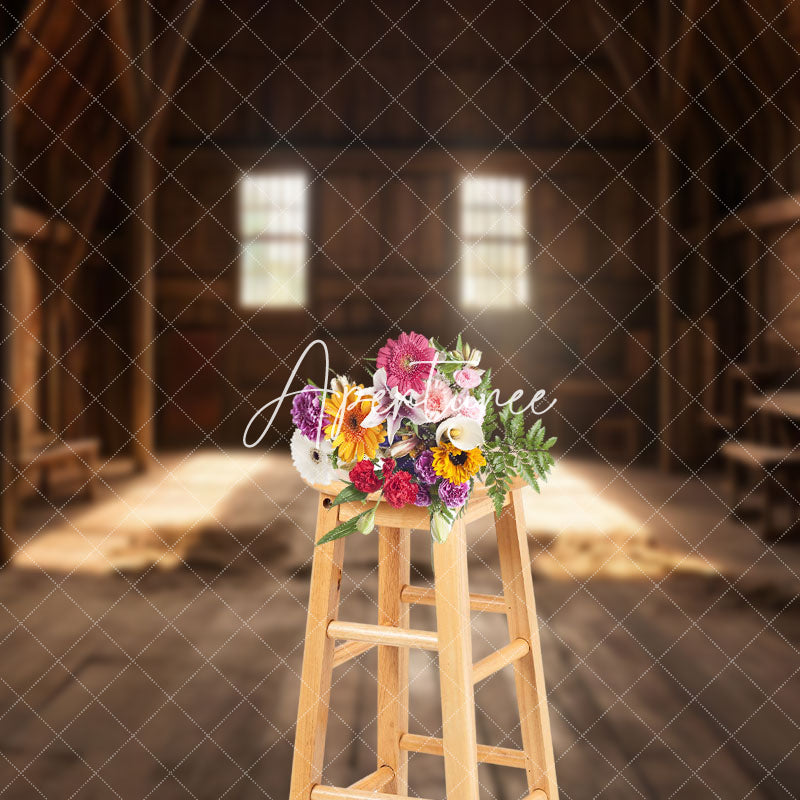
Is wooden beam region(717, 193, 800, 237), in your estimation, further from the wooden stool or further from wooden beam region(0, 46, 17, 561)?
the wooden stool

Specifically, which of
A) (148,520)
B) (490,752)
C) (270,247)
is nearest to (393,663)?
(490,752)

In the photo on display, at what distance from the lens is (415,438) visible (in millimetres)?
1544

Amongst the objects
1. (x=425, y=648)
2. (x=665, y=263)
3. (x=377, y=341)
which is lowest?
(x=425, y=648)

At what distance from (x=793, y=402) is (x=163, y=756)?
3848mm

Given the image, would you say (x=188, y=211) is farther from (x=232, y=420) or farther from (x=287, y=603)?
(x=287, y=603)

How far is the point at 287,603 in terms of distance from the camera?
360cm

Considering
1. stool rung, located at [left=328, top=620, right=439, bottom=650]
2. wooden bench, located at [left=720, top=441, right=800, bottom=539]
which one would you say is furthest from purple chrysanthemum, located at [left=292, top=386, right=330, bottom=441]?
wooden bench, located at [left=720, top=441, right=800, bottom=539]

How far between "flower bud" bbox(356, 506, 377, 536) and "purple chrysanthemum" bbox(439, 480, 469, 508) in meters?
0.13

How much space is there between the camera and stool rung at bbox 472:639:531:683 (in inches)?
62.9

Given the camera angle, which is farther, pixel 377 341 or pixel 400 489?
pixel 377 341

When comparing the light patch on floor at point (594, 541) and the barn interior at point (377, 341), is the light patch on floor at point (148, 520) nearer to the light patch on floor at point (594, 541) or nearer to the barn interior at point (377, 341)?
the barn interior at point (377, 341)

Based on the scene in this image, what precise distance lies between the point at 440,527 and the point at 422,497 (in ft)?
0.20

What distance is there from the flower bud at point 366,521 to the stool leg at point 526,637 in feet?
1.01

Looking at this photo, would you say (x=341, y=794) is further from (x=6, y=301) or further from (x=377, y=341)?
(x=377, y=341)
